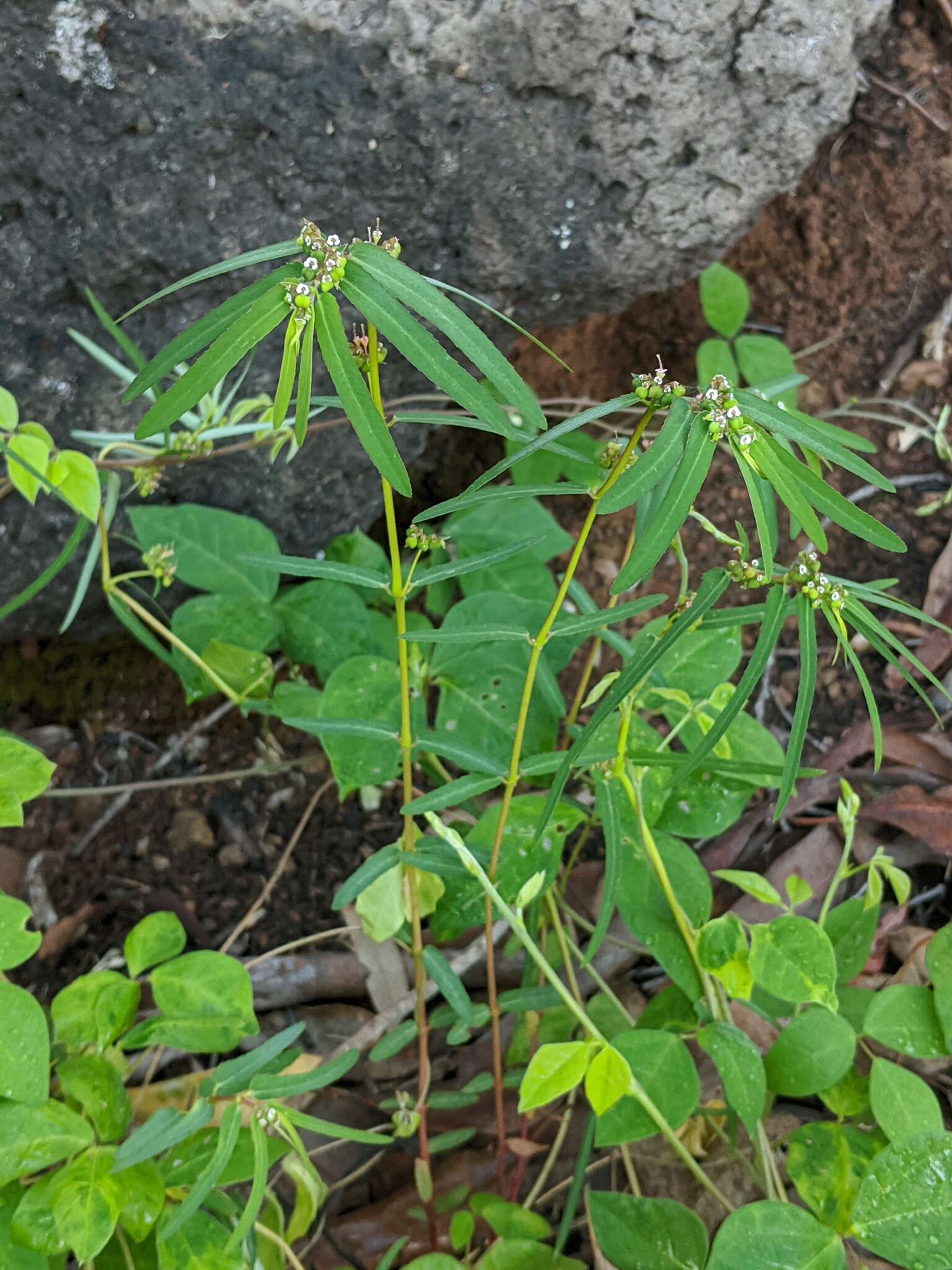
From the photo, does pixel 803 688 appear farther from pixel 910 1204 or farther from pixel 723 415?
pixel 910 1204

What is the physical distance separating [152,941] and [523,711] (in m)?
0.58

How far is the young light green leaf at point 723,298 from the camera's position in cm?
198

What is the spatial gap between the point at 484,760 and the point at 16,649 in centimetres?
109

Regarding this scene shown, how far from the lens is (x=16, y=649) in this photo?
5.97ft

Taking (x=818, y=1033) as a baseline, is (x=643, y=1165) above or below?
below

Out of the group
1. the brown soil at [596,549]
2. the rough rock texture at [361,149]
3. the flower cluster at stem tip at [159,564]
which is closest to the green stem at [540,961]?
the flower cluster at stem tip at [159,564]

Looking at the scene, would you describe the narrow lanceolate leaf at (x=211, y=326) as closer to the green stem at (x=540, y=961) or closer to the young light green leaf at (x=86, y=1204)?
the green stem at (x=540, y=961)

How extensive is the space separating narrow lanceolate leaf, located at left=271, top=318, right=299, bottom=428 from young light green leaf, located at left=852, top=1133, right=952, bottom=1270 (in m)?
0.91

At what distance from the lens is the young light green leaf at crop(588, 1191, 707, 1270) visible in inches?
41.7

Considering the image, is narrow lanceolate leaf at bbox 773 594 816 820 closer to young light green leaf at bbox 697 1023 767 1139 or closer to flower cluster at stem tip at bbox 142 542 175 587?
young light green leaf at bbox 697 1023 767 1139

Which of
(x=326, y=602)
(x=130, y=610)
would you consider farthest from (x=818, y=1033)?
(x=130, y=610)

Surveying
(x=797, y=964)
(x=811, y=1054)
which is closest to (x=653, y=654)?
(x=797, y=964)

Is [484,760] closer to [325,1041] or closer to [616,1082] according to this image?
[616,1082]

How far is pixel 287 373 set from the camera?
684 millimetres
